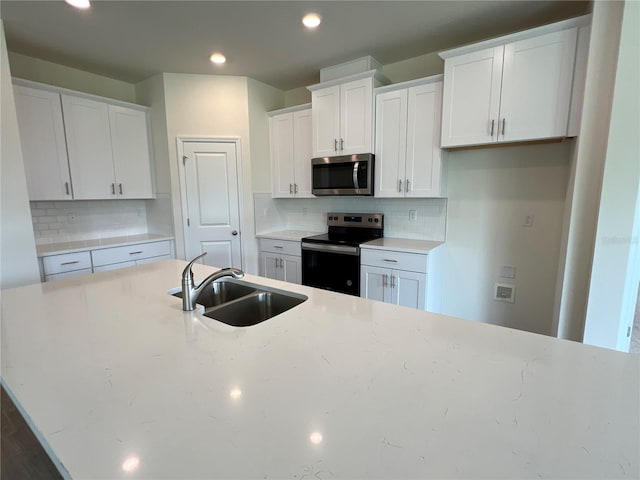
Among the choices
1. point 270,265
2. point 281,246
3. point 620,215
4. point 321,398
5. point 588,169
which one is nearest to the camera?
point 321,398

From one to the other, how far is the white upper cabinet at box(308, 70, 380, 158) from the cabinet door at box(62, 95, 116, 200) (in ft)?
7.15

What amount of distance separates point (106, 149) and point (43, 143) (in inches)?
20.0

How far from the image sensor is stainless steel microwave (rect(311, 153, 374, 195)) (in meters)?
2.99

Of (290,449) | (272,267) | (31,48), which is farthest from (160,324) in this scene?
(31,48)

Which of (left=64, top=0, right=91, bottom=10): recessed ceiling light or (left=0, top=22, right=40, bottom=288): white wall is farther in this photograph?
(left=0, top=22, right=40, bottom=288): white wall

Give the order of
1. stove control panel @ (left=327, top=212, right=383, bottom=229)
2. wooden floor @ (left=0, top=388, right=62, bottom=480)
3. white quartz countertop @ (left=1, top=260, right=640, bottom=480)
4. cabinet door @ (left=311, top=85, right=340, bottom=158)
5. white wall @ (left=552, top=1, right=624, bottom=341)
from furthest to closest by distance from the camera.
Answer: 1. stove control panel @ (left=327, top=212, right=383, bottom=229)
2. cabinet door @ (left=311, top=85, right=340, bottom=158)
3. white wall @ (left=552, top=1, right=624, bottom=341)
4. wooden floor @ (left=0, top=388, right=62, bottom=480)
5. white quartz countertop @ (left=1, top=260, right=640, bottom=480)

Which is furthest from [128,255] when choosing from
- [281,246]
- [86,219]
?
[281,246]

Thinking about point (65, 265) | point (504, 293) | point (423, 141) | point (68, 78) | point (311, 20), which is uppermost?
point (311, 20)

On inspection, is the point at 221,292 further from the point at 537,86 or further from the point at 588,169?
the point at 537,86

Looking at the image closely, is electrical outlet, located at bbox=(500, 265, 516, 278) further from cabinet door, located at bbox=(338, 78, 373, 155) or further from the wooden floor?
the wooden floor

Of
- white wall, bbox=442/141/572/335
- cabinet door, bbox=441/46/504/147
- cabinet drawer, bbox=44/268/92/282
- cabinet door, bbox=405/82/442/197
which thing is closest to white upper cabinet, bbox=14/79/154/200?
cabinet drawer, bbox=44/268/92/282

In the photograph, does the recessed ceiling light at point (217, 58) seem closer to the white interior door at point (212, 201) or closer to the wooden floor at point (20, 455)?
the white interior door at point (212, 201)

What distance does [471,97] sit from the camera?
7.97 ft

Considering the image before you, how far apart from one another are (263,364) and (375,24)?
260 cm
